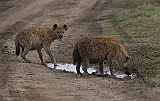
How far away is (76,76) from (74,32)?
24.9ft

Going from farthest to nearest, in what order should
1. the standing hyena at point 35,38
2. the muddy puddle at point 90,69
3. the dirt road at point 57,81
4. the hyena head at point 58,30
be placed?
the hyena head at point 58,30 → the standing hyena at point 35,38 → the muddy puddle at point 90,69 → the dirt road at point 57,81

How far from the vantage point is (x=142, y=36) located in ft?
54.0

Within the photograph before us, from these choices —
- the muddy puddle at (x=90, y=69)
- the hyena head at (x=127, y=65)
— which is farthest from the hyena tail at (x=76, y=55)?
the hyena head at (x=127, y=65)

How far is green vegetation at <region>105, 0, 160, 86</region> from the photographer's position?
11430 mm

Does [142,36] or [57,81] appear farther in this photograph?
[142,36]

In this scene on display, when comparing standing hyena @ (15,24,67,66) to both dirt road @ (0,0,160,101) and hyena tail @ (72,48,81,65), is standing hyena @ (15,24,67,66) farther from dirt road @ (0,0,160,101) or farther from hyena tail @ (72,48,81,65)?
hyena tail @ (72,48,81,65)

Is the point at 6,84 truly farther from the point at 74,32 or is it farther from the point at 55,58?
the point at 74,32

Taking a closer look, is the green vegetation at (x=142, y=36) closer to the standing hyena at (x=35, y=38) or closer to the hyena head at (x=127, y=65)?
the hyena head at (x=127, y=65)

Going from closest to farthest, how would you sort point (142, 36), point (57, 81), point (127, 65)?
1. point (57, 81)
2. point (127, 65)
3. point (142, 36)

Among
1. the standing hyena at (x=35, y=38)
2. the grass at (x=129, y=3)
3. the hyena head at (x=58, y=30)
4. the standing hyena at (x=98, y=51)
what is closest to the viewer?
the standing hyena at (x=98, y=51)

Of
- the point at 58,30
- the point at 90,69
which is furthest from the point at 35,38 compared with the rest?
the point at 90,69

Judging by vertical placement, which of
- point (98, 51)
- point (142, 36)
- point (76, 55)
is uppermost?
point (98, 51)

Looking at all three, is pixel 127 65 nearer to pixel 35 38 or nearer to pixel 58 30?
pixel 58 30

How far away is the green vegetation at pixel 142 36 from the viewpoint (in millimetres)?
11430
